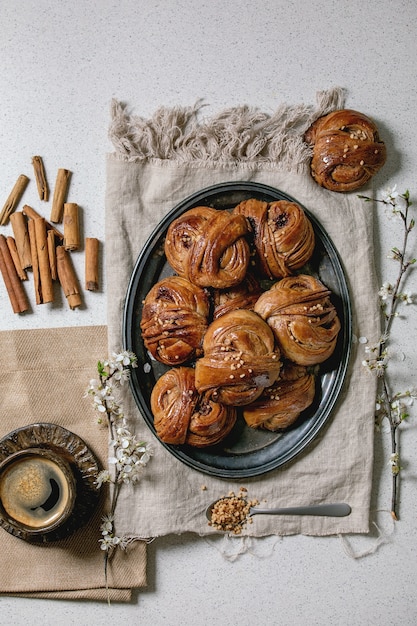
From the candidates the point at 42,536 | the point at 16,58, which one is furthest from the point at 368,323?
the point at 16,58

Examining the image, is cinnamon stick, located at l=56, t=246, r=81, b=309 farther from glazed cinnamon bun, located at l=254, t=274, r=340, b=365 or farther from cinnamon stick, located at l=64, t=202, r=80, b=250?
glazed cinnamon bun, located at l=254, t=274, r=340, b=365

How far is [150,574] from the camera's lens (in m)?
2.23

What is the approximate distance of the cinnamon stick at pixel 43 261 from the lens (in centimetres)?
218

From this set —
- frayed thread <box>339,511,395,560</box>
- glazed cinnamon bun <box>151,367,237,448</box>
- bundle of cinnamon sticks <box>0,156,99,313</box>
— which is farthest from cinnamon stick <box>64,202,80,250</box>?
frayed thread <box>339,511,395,560</box>

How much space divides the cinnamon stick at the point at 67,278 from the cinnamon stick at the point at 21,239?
0.35 feet

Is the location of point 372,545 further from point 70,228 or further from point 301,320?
point 70,228

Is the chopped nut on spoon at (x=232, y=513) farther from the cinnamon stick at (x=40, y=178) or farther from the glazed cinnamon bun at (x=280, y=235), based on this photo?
the cinnamon stick at (x=40, y=178)

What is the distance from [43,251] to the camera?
218 cm

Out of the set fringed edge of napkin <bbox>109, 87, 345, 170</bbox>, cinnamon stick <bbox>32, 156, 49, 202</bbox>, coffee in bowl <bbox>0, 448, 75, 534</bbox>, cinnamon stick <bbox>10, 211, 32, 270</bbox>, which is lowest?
coffee in bowl <bbox>0, 448, 75, 534</bbox>

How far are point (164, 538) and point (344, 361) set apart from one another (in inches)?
34.5

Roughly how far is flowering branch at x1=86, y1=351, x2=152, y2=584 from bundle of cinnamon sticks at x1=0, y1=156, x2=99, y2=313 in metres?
0.28

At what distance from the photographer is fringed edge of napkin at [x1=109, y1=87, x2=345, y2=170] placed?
86.1 inches

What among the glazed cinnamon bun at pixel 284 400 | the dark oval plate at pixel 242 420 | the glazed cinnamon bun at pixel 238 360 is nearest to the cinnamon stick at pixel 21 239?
the dark oval plate at pixel 242 420

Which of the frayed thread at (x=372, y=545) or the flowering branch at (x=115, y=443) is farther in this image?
the frayed thread at (x=372, y=545)
